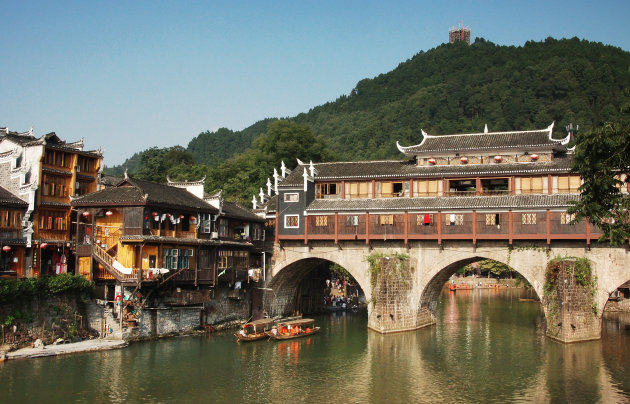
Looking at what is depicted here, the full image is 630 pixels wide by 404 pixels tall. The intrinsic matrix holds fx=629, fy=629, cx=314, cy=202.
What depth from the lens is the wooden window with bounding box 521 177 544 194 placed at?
44719 mm

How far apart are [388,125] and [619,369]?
3984 inches

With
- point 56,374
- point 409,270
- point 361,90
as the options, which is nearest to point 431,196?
point 409,270

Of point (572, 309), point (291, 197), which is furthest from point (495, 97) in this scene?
point (572, 309)

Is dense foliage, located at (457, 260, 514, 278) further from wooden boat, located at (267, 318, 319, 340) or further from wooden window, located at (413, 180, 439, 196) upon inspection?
wooden boat, located at (267, 318, 319, 340)

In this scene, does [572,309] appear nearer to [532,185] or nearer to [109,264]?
[532,185]

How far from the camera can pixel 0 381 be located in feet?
98.8

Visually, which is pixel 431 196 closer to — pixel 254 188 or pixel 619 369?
pixel 619 369

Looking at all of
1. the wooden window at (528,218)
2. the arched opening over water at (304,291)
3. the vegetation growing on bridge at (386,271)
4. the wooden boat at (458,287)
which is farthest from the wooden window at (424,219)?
the wooden boat at (458,287)

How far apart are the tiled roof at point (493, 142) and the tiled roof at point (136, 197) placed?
59.3ft

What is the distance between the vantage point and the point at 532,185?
1768 inches

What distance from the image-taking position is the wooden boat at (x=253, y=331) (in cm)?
4250

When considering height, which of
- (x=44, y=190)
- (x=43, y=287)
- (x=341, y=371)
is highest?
(x=44, y=190)

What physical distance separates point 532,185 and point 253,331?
22647mm

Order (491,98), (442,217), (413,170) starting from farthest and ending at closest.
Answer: (491,98), (413,170), (442,217)
